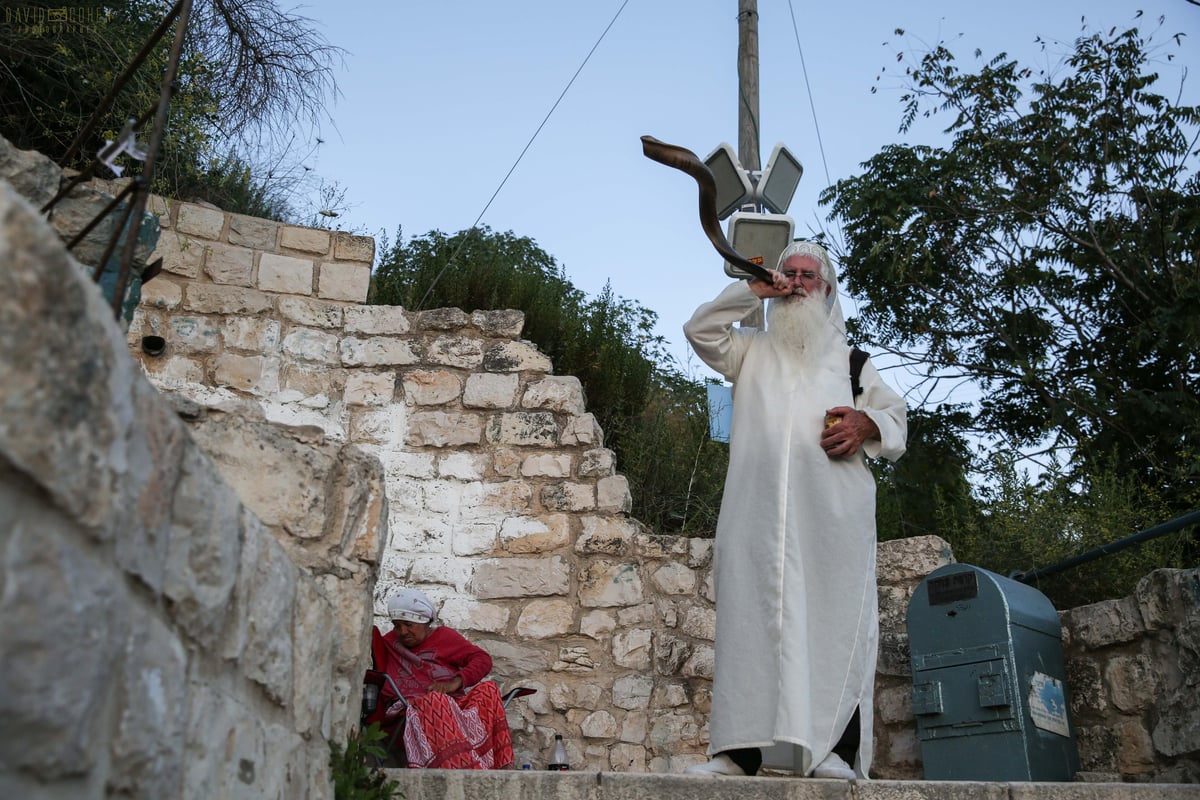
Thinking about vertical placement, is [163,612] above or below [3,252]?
below

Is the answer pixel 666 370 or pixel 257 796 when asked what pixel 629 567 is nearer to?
pixel 666 370

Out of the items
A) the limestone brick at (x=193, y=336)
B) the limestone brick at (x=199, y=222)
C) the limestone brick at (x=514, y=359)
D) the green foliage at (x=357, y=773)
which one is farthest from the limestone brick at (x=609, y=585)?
the green foliage at (x=357, y=773)

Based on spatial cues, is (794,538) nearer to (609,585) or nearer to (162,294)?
(609,585)

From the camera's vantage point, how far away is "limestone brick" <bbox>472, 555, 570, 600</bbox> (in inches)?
211

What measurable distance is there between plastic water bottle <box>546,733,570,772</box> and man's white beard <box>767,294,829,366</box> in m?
2.15

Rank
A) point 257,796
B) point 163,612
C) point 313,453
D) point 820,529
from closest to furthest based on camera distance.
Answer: point 163,612 < point 257,796 < point 313,453 < point 820,529

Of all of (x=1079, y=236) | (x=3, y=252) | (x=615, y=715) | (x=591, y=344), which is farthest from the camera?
(x=1079, y=236)

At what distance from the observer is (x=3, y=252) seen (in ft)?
3.47

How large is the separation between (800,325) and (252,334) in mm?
2992

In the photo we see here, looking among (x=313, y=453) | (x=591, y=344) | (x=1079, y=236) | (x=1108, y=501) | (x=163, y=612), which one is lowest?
(x=163, y=612)

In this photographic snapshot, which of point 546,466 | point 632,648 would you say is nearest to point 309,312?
point 546,466

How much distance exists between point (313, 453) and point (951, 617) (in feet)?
9.94

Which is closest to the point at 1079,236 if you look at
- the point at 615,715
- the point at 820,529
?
the point at 615,715

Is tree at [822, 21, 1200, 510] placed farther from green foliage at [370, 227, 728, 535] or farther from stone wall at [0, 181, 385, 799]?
stone wall at [0, 181, 385, 799]
